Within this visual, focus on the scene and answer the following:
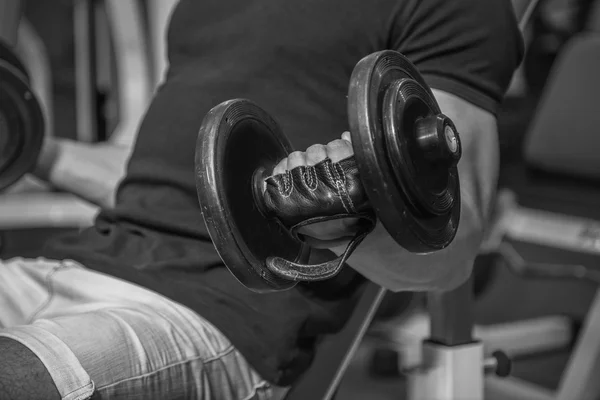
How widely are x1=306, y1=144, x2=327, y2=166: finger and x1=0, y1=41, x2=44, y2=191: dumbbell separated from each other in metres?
0.61

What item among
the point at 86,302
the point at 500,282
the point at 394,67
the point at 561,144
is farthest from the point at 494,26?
the point at 500,282

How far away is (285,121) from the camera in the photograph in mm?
→ 869

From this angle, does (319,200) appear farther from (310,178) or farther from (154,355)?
(154,355)

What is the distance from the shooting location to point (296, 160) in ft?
2.15

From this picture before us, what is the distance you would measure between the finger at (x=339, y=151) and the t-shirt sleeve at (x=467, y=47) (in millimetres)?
204

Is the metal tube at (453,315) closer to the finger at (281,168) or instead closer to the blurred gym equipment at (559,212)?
the finger at (281,168)

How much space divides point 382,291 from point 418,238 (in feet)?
1.16

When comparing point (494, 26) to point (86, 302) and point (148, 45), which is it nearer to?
point (86, 302)

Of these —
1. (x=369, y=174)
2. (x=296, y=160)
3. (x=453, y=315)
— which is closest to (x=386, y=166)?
(x=369, y=174)

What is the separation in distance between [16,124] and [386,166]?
0.74 metres

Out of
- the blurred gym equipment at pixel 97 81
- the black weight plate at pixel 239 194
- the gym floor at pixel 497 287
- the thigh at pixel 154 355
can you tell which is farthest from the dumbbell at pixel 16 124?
the blurred gym equipment at pixel 97 81

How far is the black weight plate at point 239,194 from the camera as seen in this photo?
61 cm

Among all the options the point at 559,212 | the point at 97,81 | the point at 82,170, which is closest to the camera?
the point at 82,170

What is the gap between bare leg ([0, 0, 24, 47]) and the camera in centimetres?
156
